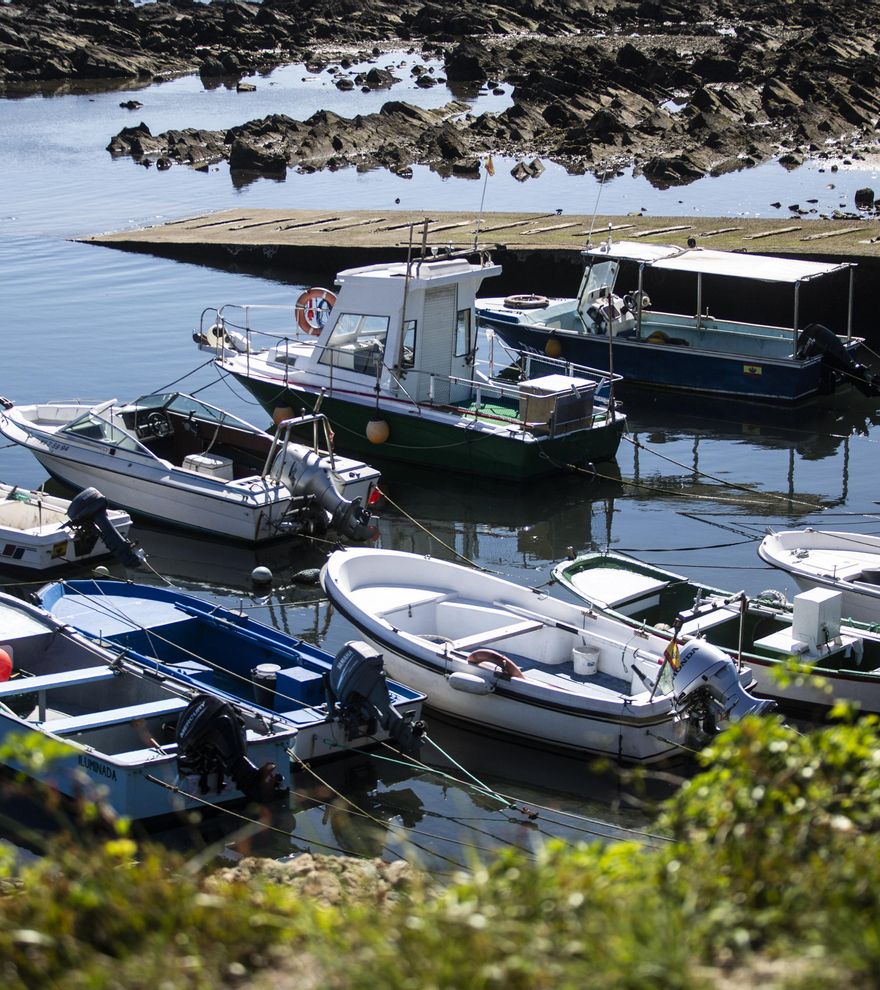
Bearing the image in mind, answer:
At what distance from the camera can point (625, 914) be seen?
5609mm

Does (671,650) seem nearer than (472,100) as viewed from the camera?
Yes

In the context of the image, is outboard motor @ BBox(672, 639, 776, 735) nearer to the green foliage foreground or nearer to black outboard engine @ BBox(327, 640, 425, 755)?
black outboard engine @ BBox(327, 640, 425, 755)

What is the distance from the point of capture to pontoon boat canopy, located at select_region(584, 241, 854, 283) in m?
23.1

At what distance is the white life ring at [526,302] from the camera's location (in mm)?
25734

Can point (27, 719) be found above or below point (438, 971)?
below

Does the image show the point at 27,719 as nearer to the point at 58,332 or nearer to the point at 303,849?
the point at 303,849

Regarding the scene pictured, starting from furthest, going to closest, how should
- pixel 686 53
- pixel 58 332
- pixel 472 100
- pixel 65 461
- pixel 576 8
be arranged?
pixel 576 8 → pixel 686 53 → pixel 472 100 → pixel 58 332 → pixel 65 461

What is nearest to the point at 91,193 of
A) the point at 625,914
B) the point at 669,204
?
the point at 669,204

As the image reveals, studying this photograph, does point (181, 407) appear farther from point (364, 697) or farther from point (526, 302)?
point (364, 697)

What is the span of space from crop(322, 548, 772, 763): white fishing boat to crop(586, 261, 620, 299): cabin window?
460 inches

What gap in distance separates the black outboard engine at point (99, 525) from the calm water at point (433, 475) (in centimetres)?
87

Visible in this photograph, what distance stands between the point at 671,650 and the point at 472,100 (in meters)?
59.4

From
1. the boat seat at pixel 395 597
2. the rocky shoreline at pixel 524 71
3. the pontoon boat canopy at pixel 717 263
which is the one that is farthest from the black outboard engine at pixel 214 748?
the rocky shoreline at pixel 524 71

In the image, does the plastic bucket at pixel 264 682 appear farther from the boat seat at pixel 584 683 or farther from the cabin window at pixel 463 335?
the cabin window at pixel 463 335
